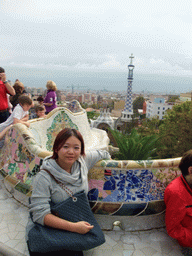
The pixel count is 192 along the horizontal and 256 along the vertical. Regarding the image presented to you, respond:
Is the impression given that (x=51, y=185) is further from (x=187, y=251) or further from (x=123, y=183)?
(x=187, y=251)

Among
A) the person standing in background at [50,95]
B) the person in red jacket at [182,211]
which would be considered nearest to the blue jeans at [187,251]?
the person in red jacket at [182,211]

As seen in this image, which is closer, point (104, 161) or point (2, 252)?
point (2, 252)

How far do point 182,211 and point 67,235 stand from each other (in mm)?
1147

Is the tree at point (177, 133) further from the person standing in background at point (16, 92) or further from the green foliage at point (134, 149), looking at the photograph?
the person standing in background at point (16, 92)

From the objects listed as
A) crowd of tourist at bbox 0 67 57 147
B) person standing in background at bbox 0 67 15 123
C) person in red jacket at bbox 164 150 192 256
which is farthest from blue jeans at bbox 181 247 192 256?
person standing in background at bbox 0 67 15 123

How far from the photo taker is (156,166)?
2625 millimetres

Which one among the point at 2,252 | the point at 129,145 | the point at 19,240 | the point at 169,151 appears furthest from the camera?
the point at 169,151

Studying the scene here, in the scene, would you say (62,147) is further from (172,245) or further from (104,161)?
(172,245)

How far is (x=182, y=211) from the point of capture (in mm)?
2221

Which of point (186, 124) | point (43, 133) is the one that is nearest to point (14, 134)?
point (43, 133)

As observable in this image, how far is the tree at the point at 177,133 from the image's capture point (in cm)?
1238

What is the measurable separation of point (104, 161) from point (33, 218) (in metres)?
0.99

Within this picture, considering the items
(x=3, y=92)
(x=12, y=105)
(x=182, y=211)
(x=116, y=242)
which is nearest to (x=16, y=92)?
(x=12, y=105)

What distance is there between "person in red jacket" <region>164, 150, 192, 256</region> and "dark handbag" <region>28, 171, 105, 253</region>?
74 cm
